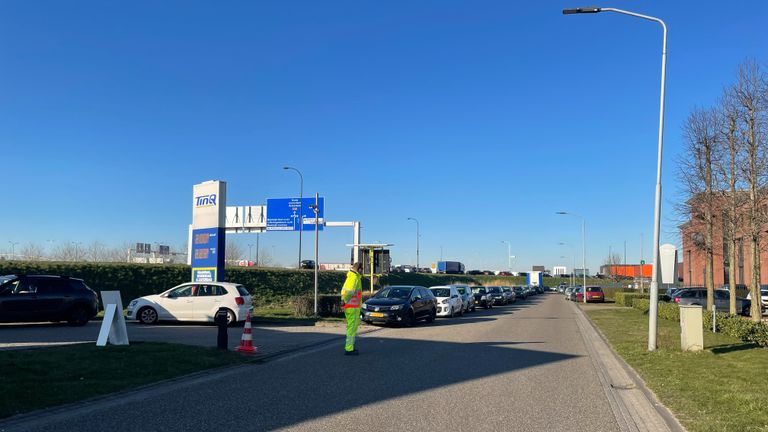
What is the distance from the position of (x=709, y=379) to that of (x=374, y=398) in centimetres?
573

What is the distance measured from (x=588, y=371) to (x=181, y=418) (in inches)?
303

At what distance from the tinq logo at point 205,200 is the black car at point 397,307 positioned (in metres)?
7.46

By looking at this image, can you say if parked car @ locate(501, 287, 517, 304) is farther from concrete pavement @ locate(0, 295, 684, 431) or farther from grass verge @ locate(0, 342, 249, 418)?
grass verge @ locate(0, 342, 249, 418)

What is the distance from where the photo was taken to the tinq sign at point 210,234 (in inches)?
905

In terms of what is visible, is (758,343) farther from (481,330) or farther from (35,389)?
(35,389)

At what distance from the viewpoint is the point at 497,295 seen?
140 feet

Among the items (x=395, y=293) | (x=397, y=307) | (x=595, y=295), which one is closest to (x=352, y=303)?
(x=397, y=307)

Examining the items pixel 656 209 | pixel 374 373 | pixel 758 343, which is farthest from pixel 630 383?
pixel 758 343

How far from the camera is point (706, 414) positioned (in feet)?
23.7

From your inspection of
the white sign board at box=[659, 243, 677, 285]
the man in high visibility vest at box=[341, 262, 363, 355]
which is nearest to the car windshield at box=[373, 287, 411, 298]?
the man in high visibility vest at box=[341, 262, 363, 355]

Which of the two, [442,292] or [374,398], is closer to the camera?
[374,398]

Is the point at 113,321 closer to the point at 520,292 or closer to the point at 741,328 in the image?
the point at 741,328

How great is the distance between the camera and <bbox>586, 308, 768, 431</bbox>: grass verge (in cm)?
698

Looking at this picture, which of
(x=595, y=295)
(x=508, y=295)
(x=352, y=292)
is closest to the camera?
(x=352, y=292)
